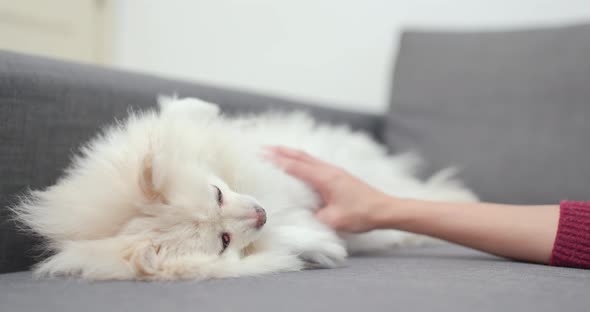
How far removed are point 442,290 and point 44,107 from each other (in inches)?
35.2

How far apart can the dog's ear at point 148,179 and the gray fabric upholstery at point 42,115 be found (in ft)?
0.98

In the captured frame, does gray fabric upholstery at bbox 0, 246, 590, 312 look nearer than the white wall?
Yes

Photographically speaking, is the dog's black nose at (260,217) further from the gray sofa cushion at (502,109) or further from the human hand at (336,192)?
the gray sofa cushion at (502,109)

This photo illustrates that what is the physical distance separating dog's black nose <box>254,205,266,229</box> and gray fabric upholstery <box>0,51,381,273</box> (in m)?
0.47

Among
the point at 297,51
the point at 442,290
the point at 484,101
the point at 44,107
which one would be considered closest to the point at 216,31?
the point at 297,51

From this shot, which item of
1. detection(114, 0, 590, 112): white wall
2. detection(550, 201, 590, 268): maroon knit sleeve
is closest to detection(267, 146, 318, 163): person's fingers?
detection(550, 201, 590, 268): maroon knit sleeve

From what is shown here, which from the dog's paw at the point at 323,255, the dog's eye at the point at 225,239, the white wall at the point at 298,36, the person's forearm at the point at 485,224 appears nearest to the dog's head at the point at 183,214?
the dog's eye at the point at 225,239

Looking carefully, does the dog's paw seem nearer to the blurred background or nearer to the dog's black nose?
the dog's black nose

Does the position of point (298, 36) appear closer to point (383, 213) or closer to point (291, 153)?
point (291, 153)

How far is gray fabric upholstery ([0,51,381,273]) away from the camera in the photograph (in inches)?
44.4

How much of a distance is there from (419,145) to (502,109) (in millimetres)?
320

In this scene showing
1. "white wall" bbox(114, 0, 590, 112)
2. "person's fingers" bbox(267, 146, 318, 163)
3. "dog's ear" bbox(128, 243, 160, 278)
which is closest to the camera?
"dog's ear" bbox(128, 243, 160, 278)

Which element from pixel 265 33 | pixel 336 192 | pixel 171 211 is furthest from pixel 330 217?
pixel 265 33

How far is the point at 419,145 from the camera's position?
203 centimetres
